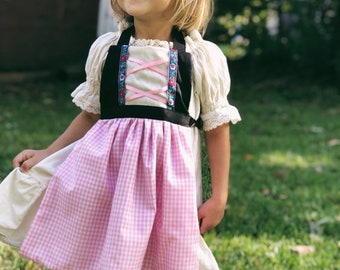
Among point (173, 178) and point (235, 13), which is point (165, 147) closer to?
point (173, 178)

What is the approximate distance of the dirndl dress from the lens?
2.01 meters

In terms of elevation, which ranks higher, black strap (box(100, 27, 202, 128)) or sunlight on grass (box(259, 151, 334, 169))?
black strap (box(100, 27, 202, 128))

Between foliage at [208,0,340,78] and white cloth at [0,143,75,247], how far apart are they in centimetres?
747

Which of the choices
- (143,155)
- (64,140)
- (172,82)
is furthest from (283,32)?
(143,155)

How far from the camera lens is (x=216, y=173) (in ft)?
7.25

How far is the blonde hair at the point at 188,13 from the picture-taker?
2076 millimetres

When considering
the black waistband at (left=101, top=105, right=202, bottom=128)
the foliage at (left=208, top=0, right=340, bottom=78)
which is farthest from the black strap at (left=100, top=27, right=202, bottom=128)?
the foliage at (left=208, top=0, right=340, bottom=78)

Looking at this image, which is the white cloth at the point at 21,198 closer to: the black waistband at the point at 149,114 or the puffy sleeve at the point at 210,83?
the black waistband at the point at 149,114

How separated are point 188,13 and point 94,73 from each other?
358mm

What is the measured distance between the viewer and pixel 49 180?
2.18m

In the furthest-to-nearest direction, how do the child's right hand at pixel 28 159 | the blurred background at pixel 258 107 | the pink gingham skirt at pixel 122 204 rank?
1. the blurred background at pixel 258 107
2. the child's right hand at pixel 28 159
3. the pink gingham skirt at pixel 122 204

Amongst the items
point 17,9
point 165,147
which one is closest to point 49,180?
point 165,147

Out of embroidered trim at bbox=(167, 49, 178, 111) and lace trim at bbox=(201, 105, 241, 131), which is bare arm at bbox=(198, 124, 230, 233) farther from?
embroidered trim at bbox=(167, 49, 178, 111)

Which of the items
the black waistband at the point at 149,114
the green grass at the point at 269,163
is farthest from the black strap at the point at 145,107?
the green grass at the point at 269,163
